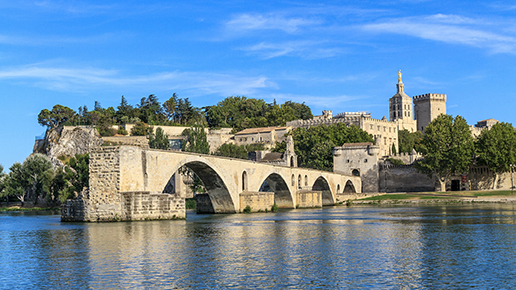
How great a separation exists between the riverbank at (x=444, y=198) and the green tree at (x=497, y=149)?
25.1ft

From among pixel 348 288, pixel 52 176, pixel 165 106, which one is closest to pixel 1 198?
pixel 52 176

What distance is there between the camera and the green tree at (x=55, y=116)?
126106mm

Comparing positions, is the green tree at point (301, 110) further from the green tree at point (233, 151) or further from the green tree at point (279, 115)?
the green tree at point (233, 151)

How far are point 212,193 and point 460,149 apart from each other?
44790 millimetres

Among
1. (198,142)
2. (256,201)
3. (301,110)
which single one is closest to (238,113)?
(301,110)

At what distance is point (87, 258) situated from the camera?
76.7ft

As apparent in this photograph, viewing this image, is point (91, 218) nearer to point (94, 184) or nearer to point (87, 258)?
point (94, 184)

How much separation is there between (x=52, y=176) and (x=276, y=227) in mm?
47537

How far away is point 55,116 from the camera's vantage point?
126625 mm

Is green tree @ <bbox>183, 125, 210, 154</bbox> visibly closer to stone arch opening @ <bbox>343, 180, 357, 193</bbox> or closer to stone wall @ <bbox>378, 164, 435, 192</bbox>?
stone arch opening @ <bbox>343, 180, 357, 193</bbox>

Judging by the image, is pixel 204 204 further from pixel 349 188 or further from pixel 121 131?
pixel 121 131

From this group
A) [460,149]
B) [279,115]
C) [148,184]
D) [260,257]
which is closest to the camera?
[260,257]

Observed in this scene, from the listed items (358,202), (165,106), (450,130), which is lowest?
(358,202)

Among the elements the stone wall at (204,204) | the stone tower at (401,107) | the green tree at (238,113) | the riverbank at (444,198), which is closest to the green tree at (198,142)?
the riverbank at (444,198)
